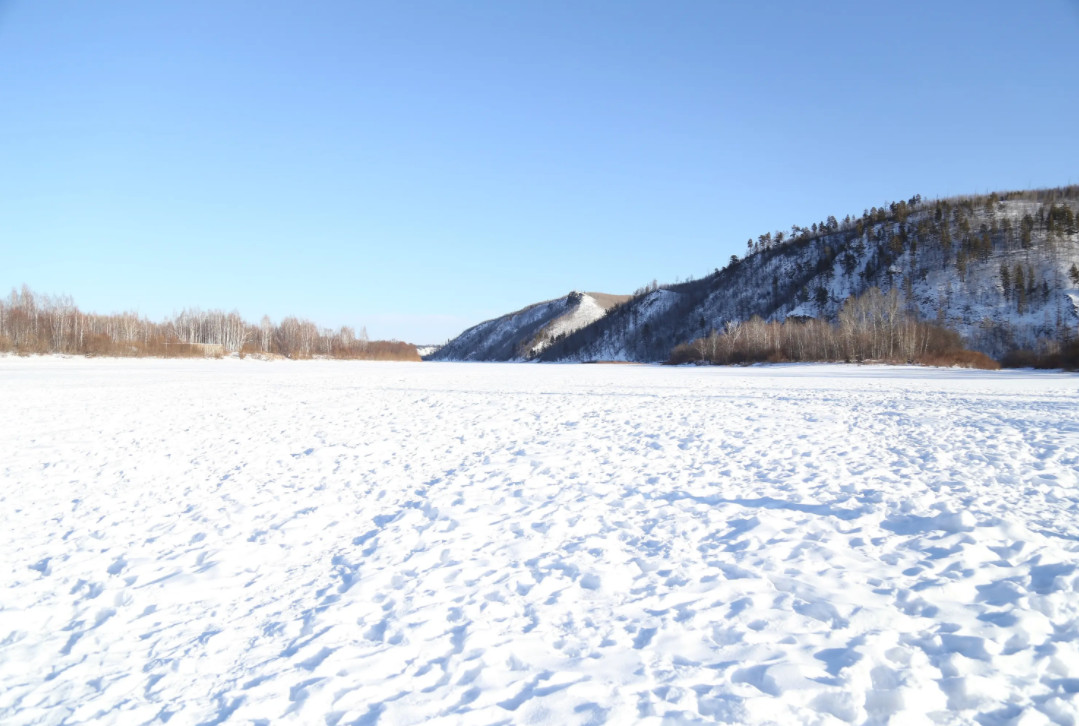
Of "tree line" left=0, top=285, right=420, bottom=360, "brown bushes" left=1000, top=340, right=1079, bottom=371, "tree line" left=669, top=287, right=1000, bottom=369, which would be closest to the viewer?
"brown bushes" left=1000, top=340, right=1079, bottom=371

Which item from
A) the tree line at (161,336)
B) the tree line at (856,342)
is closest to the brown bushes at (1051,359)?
the tree line at (856,342)

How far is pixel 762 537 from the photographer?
5.83 m

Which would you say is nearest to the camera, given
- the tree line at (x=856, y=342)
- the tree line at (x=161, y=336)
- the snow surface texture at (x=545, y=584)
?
the snow surface texture at (x=545, y=584)

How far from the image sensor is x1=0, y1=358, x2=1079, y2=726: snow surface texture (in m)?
3.34

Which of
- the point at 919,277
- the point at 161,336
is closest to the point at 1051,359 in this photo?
the point at 919,277

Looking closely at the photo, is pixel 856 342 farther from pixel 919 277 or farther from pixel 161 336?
pixel 161 336

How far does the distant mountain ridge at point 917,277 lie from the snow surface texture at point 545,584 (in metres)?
82.0

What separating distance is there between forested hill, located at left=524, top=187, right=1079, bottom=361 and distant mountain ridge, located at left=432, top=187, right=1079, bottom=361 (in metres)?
0.24

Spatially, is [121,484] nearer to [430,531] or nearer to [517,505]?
[430,531]

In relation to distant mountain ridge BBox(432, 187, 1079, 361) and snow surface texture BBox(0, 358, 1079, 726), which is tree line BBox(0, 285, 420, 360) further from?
snow surface texture BBox(0, 358, 1079, 726)

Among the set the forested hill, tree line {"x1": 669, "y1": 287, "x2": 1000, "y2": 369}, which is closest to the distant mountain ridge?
the forested hill

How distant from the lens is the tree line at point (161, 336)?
8025 cm

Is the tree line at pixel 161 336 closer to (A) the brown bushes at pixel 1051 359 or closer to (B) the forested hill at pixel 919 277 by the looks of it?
(B) the forested hill at pixel 919 277

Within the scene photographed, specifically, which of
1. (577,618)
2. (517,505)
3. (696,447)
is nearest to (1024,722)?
(577,618)
